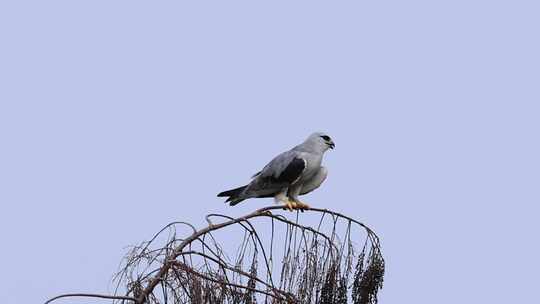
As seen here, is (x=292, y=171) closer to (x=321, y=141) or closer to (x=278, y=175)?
(x=278, y=175)

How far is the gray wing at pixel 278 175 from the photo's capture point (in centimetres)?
941

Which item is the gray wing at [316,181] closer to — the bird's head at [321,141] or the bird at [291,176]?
the bird at [291,176]

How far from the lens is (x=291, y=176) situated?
941 cm

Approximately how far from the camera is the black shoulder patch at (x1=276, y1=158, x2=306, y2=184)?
30.8 feet

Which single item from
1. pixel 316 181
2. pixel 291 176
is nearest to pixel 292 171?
pixel 291 176

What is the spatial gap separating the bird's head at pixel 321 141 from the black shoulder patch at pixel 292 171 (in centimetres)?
33

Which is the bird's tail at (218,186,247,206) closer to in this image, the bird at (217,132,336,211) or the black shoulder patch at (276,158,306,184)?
the bird at (217,132,336,211)

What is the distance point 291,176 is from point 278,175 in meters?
0.13

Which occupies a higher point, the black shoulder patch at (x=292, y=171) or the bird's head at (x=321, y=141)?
the bird's head at (x=321, y=141)

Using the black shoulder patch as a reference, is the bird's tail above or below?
below

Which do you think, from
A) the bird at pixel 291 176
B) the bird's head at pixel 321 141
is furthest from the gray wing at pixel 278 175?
the bird's head at pixel 321 141

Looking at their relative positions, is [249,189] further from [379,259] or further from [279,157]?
[379,259]

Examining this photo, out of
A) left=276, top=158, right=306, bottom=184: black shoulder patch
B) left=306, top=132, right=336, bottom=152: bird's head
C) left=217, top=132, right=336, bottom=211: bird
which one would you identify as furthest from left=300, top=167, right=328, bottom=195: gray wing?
left=276, top=158, right=306, bottom=184: black shoulder patch

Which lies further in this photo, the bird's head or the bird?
the bird's head
